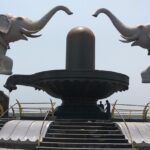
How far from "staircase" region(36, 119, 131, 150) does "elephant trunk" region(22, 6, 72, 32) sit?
6.68m

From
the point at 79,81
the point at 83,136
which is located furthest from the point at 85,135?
the point at 79,81

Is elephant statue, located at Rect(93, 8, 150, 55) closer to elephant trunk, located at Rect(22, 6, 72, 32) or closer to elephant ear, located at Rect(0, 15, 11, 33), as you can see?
elephant trunk, located at Rect(22, 6, 72, 32)

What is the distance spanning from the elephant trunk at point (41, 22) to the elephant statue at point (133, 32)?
158 cm

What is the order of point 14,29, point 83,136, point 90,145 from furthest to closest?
point 14,29 < point 83,136 < point 90,145

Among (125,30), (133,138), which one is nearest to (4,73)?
(125,30)

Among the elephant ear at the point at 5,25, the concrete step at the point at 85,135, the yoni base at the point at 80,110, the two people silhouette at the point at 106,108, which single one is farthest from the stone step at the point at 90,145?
the elephant ear at the point at 5,25

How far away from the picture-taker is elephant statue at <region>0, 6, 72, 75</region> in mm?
20797

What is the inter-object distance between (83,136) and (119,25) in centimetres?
803

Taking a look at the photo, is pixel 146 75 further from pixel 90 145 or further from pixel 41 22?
pixel 90 145

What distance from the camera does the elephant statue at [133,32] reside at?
67.8 feet

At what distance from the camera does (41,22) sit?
21.3 metres

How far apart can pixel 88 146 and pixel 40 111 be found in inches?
321

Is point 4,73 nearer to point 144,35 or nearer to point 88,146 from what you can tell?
point 144,35

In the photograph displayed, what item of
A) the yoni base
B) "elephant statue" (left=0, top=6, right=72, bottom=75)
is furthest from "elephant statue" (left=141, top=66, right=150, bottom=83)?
"elephant statue" (left=0, top=6, right=72, bottom=75)
